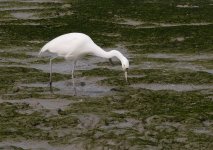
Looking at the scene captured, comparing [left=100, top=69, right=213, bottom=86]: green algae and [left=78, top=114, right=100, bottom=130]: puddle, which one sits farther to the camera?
[left=100, top=69, right=213, bottom=86]: green algae

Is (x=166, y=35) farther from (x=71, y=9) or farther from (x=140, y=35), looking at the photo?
(x=71, y=9)

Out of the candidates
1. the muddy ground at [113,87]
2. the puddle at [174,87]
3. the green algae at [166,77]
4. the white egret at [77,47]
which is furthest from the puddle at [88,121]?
the green algae at [166,77]

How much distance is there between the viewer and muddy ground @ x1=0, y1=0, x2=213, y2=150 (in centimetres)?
1152

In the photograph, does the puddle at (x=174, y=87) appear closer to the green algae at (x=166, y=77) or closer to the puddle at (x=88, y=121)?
the green algae at (x=166, y=77)

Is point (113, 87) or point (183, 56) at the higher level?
point (183, 56)

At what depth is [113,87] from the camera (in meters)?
15.5

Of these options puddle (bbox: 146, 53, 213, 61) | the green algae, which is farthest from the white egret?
puddle (bbox: 146, 53, 213, 61)

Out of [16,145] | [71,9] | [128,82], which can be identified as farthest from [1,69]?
[71,9]

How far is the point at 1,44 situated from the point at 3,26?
4.20 meters

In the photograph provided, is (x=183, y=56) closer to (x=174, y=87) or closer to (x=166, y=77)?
(x=166, y=77)

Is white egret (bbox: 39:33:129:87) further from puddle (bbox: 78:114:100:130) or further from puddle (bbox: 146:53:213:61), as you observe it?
puddle (bbox: 146:53:213:61)

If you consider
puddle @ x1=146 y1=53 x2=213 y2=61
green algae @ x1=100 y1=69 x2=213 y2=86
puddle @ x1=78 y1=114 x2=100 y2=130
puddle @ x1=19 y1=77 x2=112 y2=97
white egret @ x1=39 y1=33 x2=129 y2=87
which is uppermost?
white egret @ x1=39 y1=33 x2=129 y2=87

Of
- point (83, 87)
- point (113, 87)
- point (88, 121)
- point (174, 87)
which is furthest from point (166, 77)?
point (88, 121)

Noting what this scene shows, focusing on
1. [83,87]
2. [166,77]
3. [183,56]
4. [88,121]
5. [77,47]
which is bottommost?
[88,121]
